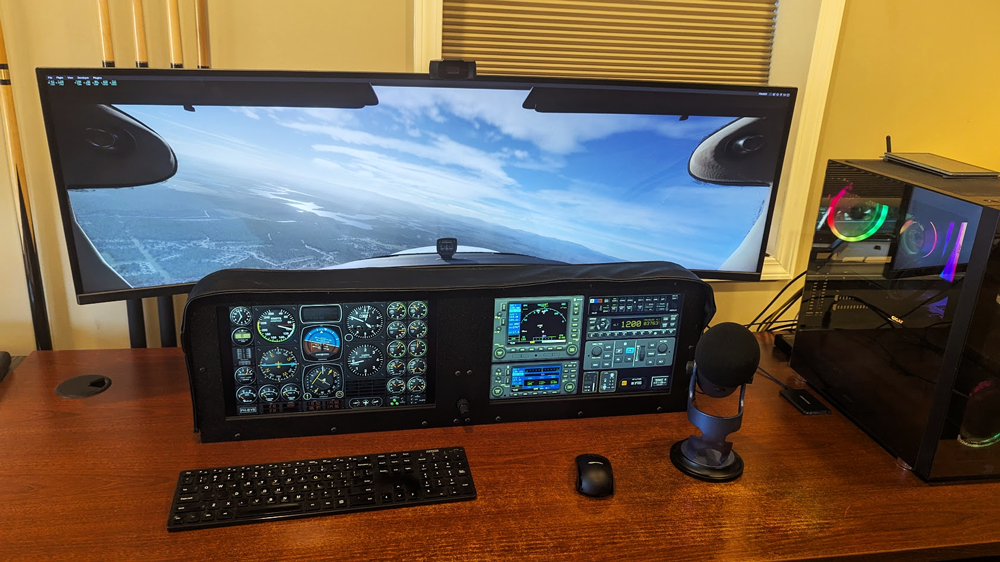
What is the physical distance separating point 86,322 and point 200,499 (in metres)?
0.78

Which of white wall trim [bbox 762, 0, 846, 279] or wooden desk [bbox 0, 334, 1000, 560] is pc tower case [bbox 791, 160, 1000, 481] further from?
white wall trim [bbox 762, 0, 846, 279]

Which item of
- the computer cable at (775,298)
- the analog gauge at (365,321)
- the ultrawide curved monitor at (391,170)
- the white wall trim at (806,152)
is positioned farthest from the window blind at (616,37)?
the analog gauge at (365,321)

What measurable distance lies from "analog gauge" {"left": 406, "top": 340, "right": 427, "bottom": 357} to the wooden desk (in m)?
0.14

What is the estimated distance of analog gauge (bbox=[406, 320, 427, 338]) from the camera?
117 cm

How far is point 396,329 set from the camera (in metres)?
1.16

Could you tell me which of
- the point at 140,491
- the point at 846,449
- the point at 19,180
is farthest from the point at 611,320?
the point at 19,180

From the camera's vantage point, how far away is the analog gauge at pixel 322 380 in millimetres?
1155

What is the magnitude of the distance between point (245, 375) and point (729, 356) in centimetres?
76

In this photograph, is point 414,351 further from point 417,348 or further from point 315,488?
→ point 315,488

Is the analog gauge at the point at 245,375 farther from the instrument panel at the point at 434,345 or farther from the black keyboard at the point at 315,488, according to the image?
the black keyboard at the point at 315,488

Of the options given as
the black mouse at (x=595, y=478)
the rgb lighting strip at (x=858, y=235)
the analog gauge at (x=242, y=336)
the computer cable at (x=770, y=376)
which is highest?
the rgb lighting strip at (x=858, y=235)

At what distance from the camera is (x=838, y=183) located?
1.38 m

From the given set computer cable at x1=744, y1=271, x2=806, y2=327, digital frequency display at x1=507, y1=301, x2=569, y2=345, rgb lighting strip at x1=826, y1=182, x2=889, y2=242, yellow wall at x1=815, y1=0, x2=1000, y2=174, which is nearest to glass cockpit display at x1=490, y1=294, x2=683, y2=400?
digital frequency display at x1=507, y1=301, x2=569, y2=345

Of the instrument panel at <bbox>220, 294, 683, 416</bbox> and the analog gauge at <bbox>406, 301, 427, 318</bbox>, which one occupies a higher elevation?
the analog gauge at <bbox>406, 301, 427, 318</bbox>
